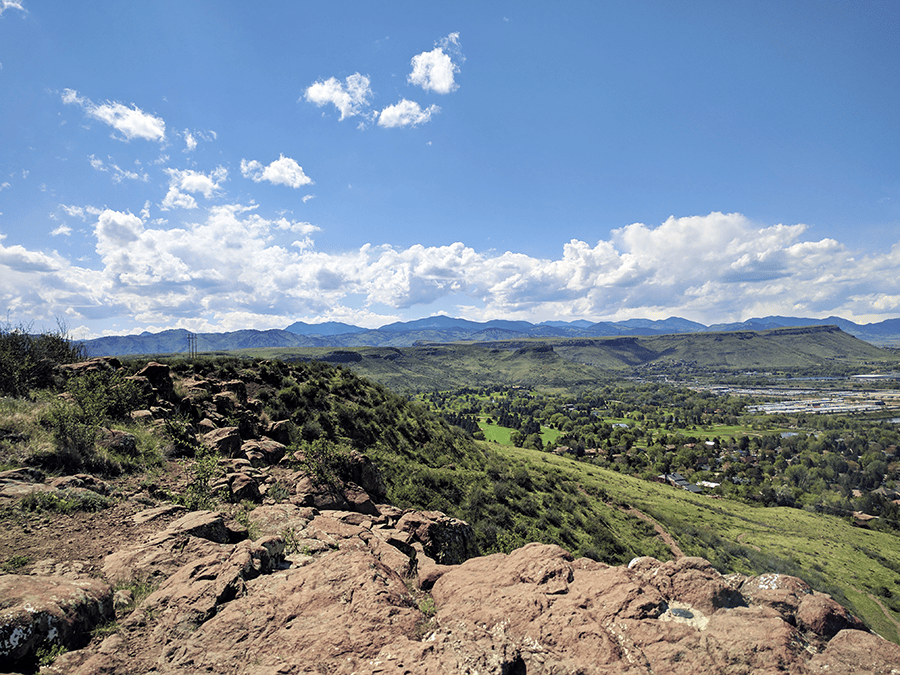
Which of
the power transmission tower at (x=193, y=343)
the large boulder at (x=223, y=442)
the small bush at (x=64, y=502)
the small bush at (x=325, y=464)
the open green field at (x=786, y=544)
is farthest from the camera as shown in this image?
the open green field at (x=786, y=544)

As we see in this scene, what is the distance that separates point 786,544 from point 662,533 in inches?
1341

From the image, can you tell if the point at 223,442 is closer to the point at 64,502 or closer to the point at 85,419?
the point at 85,419

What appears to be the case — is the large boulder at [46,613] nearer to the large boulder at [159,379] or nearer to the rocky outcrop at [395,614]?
the rocky outcrop at [395,614]

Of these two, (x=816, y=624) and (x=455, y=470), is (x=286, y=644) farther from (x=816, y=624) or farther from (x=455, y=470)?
(x=455, y=470)

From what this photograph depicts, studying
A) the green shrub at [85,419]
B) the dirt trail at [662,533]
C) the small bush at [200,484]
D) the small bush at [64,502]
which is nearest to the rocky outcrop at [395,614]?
the small bush at [64,502]

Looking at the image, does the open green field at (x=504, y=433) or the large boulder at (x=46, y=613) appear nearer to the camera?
the large boulder at (x=46, y=613)

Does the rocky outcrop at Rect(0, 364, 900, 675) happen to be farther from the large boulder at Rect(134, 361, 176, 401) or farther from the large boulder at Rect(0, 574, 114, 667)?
the large boulder at Rect(134, 361, 176, 401)

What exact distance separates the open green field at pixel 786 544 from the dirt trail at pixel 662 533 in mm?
1011

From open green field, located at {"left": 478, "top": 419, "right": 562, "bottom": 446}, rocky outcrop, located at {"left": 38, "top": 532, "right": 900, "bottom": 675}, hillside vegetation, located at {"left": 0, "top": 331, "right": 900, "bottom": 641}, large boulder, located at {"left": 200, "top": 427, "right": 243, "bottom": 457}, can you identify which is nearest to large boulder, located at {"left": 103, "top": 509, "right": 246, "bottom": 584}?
rocky outcrop, located at {"left": 38, "top": 532, "right": 900, "bottom": 675}

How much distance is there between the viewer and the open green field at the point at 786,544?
144 ft

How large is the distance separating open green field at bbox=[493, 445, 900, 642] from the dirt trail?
1011mm

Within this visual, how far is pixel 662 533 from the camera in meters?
42.2

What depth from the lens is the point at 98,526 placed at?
9477 mm

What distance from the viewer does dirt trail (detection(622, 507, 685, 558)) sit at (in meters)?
38.1
